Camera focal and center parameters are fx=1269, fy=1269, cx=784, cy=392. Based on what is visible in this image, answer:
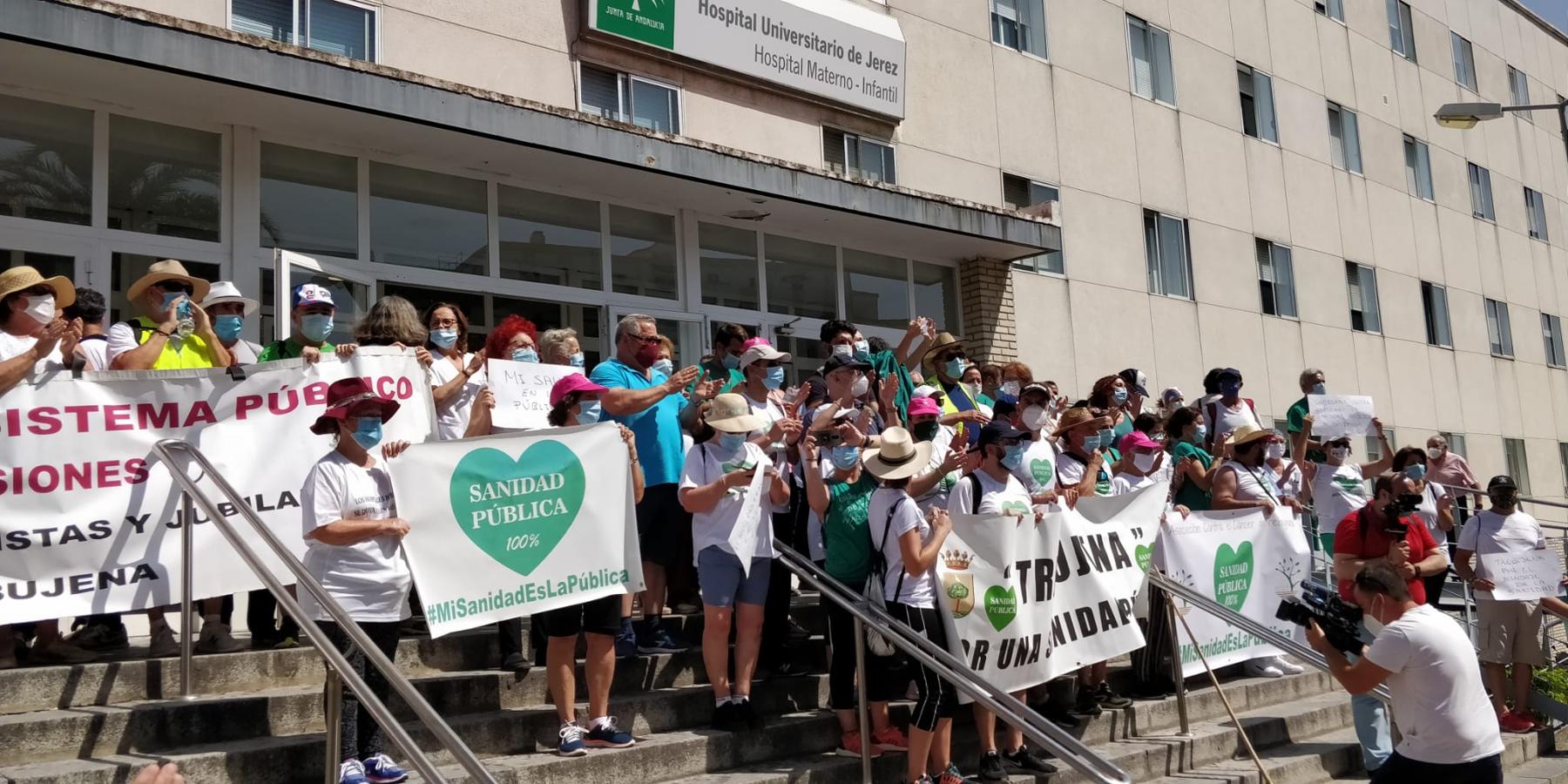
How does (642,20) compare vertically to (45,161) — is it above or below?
above

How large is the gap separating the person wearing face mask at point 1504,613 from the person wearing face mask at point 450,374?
8.06 m

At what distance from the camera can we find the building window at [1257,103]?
21703 millimetres

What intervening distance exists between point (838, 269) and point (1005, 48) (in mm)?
4643

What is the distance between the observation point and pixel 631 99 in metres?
13.0

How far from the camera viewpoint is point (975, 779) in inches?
275

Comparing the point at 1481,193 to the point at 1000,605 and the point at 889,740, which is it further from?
the point at 889,740

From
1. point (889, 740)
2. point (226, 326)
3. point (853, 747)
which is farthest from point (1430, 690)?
point (226, 326)

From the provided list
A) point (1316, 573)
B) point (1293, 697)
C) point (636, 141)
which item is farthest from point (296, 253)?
point (1316, 573)

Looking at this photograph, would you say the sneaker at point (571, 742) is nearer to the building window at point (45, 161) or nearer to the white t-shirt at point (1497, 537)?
the building window at point (45, 161)

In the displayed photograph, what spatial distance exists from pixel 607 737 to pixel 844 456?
197 cm

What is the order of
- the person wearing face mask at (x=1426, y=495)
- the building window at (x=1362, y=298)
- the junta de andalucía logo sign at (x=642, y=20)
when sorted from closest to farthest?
the person wearing face mask at (x=1426, y=495) → the junta de andalucía logo sign at (x=642, y=20) → the building window at (x=1362, y=298)

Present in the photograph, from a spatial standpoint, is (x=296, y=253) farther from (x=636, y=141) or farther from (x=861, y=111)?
(x=861, y=111)

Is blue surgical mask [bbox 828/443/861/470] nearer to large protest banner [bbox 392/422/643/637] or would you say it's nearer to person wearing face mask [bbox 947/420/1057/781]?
person wearing face mask [bbox 947/420/1057/781]

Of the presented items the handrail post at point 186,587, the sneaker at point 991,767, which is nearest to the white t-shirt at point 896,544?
the sneaker at point 991,767
